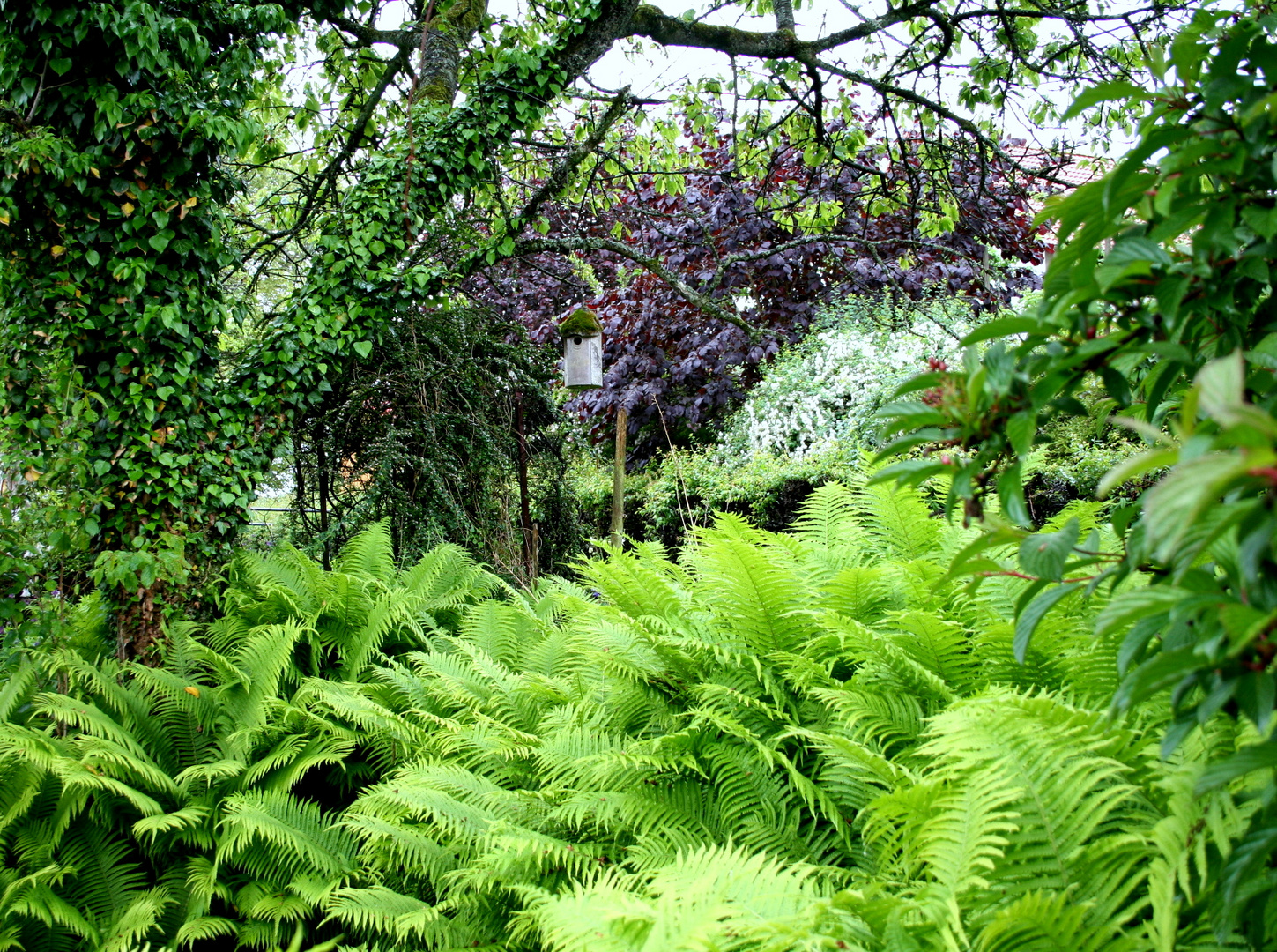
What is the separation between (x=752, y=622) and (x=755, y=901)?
1.10 meters

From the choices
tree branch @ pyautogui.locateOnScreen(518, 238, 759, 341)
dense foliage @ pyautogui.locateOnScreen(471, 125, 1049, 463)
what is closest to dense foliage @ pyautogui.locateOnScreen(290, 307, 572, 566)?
tree branch @ pyautogui.locateOnScreen(518, 238, 759, 341)

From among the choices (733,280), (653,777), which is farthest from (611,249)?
(733,280)

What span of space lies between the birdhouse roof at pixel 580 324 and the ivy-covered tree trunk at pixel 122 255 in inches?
79.9

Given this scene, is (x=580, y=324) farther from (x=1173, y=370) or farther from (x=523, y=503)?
(x=1173, y=370)

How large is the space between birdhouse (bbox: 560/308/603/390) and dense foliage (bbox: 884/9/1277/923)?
4349 millimetres

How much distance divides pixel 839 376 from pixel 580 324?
8.28 ft

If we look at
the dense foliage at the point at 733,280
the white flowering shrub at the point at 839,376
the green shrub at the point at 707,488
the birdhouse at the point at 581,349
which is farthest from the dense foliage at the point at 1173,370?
the dense foliage at the point at 733,280

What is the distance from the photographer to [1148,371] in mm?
1229

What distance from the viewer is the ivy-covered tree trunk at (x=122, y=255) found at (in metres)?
3.29

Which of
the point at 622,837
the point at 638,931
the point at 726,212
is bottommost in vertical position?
the point at 622,837

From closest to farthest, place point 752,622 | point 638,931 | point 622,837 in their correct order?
point 638,931 → point 622,837 → point 752,622

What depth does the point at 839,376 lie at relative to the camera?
6.79m

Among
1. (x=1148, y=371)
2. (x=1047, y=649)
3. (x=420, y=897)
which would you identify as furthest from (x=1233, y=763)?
(x=420, y=897)

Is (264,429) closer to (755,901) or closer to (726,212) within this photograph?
(755,901)
